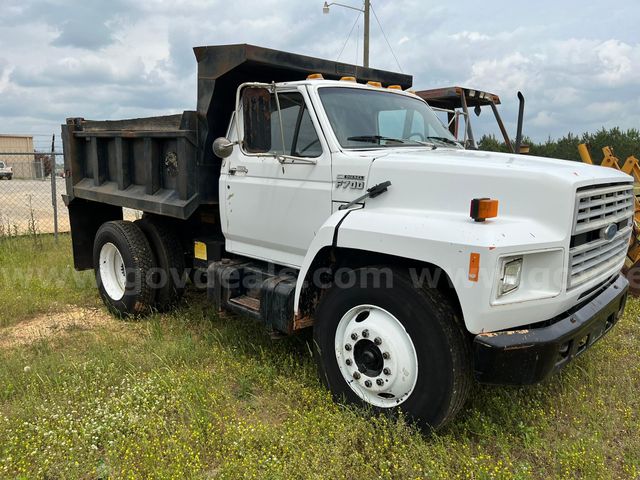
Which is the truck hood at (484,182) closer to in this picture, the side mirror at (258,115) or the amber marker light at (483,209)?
the amber marker light at (483,209)

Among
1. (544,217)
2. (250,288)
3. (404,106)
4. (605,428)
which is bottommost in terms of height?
(605,428)

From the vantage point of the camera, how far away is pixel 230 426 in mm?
3412

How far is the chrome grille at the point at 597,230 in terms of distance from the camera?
10.1 feet

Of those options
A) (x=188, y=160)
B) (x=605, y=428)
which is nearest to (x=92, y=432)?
(x=188, y=160)

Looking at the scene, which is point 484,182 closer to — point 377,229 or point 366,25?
point 377,229

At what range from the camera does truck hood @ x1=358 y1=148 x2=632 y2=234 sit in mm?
2979

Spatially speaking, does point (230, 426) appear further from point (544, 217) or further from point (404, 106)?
point (404, 106)

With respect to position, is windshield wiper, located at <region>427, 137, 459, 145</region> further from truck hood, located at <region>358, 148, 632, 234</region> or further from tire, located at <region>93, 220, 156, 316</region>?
tire, located at <region>93, 220, 156, 316</region>

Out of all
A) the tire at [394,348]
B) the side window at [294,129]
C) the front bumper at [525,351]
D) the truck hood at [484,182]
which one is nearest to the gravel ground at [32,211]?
the side window at [294,129]

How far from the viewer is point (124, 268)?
5809 millimetres

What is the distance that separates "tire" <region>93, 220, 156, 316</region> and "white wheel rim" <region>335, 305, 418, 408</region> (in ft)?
9.38

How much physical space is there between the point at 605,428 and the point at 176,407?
2.91m

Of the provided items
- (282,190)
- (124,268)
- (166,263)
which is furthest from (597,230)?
(124,268)

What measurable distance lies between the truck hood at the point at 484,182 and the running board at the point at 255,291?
1.03m
